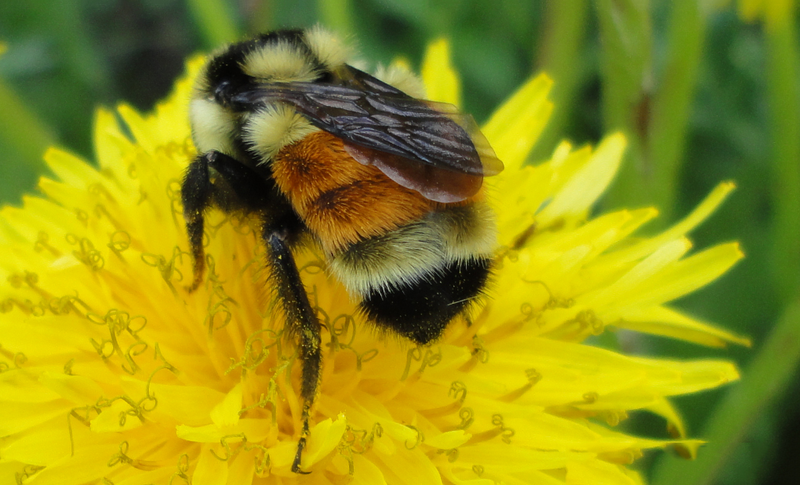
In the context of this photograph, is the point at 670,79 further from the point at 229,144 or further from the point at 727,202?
the point at 229,144

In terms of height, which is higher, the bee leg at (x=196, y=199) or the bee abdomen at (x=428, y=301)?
the bee leg at (x=196, y=199)

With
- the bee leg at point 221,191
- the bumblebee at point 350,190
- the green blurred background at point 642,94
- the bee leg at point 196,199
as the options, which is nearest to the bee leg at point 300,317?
the bumblebee at point 350,190

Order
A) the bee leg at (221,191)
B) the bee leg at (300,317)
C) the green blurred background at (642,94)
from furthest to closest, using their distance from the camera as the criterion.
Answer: the green blurred background at (642,94)
the bee leg at (221,191)
the bee leg at (300,317)

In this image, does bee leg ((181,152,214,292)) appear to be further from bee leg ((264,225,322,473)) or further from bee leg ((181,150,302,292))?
bee leg ((264,225,322,473))

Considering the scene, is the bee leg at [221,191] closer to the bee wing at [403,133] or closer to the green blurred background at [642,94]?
the bee wing at [403,133]

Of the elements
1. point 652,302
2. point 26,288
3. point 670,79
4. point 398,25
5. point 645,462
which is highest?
point 398,25

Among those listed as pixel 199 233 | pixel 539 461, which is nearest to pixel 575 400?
pixel 539 461

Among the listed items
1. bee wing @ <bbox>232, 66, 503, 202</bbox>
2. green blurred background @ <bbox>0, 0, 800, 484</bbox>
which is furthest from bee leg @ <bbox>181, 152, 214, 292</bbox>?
green blurred background @ <bbox>0, 0, 800, 484</bbox>
